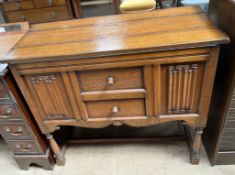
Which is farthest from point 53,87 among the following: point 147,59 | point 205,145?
point 205,145

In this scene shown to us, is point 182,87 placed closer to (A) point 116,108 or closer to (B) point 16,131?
(A) point 116,108

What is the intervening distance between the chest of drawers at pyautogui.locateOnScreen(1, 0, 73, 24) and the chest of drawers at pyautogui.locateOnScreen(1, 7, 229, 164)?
1.63 meters

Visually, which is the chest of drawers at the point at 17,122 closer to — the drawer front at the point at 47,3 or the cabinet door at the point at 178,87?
the cabinet door at the point at 178,87

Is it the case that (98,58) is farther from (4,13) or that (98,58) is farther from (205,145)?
(4,13)

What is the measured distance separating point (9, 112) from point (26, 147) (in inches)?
12.2

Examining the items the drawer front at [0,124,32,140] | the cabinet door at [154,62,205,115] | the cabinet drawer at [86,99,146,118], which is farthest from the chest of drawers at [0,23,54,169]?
the cabinet door at [154,62,205,115]

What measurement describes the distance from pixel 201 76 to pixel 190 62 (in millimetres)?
97

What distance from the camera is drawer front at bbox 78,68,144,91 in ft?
3.22

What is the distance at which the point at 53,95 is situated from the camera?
109cm

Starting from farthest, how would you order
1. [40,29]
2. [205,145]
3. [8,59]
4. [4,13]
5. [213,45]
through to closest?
[4,13]
[205,145]
[40,29]
[8,59]
[213,45]

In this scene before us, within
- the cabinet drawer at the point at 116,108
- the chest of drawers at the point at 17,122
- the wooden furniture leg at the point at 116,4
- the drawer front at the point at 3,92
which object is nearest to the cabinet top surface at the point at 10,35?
the chest of drawers at the point at 17,122

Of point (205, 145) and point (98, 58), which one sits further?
point (205, 145)

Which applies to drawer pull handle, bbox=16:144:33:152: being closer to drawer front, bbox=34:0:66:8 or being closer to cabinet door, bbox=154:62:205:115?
cabinet door, bbox=154:62:205:115

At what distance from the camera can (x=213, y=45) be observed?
0.84 metres
